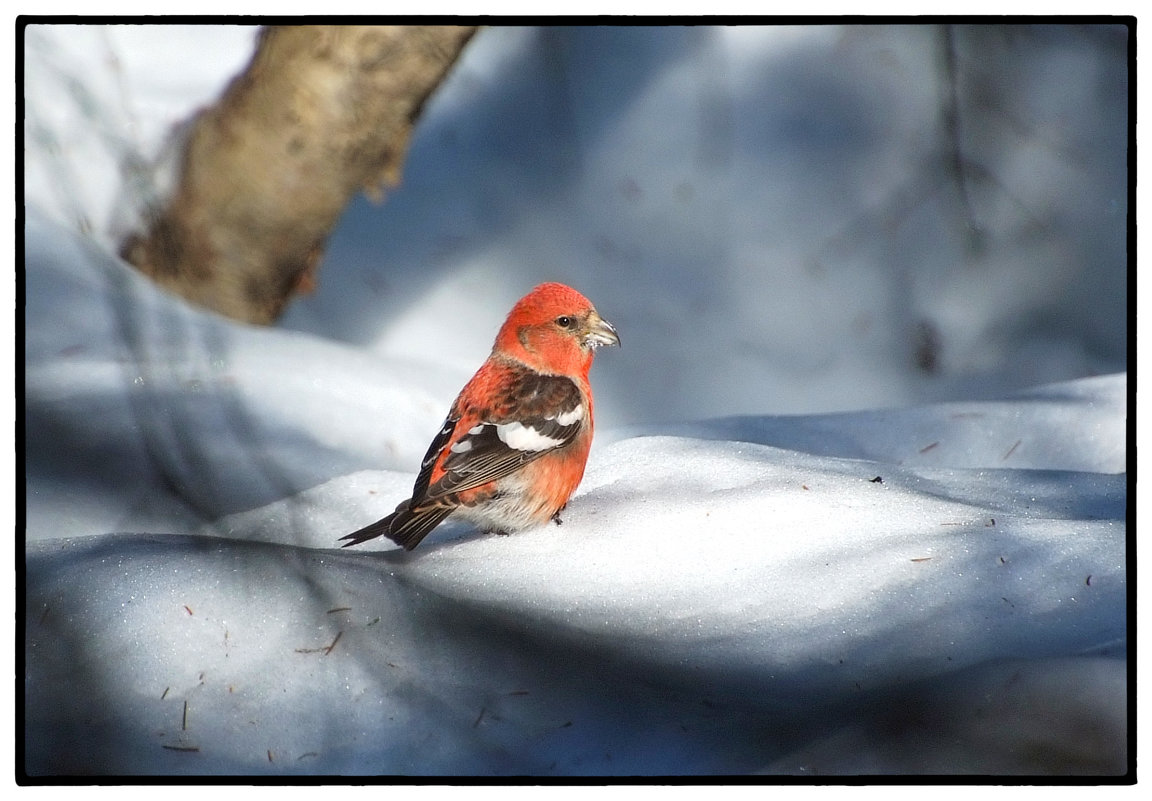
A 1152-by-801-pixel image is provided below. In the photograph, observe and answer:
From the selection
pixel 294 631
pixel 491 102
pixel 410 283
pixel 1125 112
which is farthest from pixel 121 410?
pixel 1125 112

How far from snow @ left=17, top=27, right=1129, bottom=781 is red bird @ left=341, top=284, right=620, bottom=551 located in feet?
0.27

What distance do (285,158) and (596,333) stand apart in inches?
45.6

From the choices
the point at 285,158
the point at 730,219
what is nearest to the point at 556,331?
the point at 730,219

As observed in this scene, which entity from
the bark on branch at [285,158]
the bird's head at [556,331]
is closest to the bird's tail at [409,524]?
the bird's head at [556,331]

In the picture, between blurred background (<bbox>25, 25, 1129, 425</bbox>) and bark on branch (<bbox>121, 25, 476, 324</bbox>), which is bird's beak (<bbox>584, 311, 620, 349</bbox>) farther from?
bark on branch (<bbox>121, 25, 476, 324</bbox>)

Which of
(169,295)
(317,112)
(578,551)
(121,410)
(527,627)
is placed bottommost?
(527,627)

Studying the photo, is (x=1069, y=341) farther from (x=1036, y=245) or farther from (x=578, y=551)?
(x=578, y=551)

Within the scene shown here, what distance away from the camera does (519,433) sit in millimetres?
2270

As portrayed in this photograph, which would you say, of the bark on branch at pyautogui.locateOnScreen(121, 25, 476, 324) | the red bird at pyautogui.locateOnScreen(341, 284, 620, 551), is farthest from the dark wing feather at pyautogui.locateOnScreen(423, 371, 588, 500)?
the bark on branch at pyautogui.locateOnScreen(121, 25, 476, 324)

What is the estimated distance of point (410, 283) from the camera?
3195 millimetres

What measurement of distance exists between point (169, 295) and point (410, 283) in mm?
705

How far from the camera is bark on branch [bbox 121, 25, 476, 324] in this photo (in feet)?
8.98

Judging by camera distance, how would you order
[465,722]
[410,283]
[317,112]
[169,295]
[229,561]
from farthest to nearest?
[410,283] → [317,112] → [169,295] → [229,561] → [465,722]

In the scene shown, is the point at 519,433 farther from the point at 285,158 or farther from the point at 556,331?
the point at 285,158
